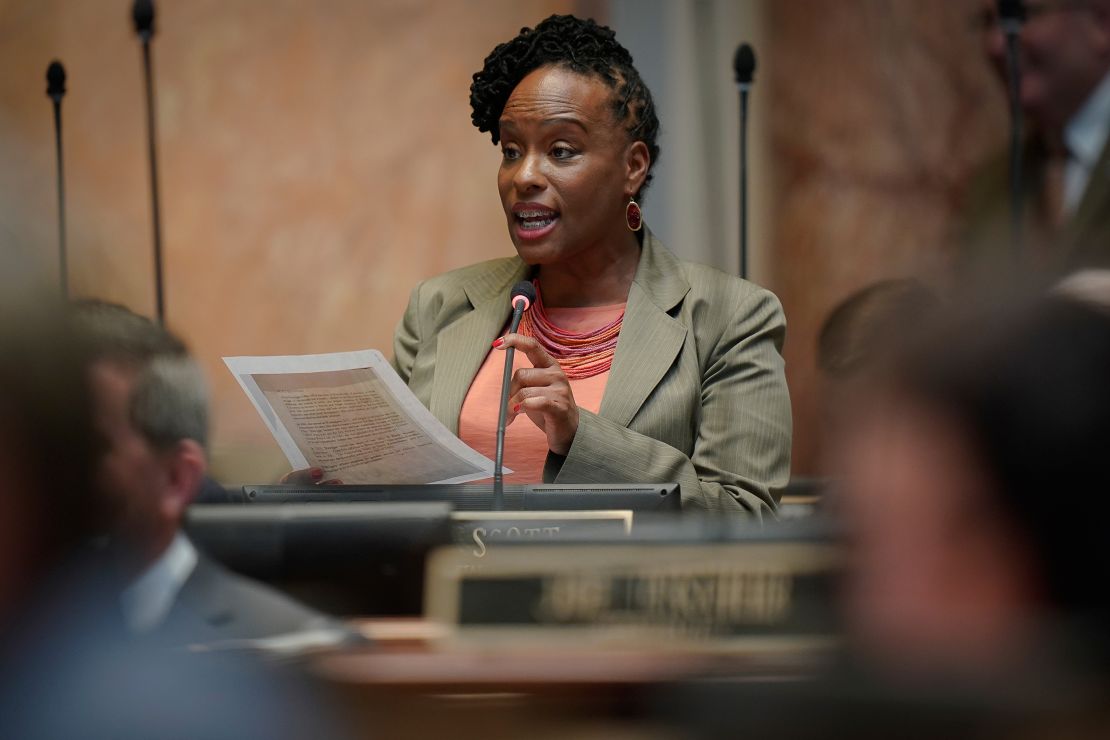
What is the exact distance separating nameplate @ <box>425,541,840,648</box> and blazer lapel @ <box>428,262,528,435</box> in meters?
1.35

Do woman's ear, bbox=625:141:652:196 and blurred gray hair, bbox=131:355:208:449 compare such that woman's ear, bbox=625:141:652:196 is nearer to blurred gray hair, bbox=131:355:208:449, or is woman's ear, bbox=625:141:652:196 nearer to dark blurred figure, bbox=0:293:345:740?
blurred gray hair, bbox=131:355:208:449

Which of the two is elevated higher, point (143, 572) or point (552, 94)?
point (552, 94)

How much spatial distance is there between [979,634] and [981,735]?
5 cm

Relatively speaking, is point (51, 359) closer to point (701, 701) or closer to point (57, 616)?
point (57, 616)

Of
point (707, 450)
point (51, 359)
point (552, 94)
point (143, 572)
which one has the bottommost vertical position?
point (707, 450)

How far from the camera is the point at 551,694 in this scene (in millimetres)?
702

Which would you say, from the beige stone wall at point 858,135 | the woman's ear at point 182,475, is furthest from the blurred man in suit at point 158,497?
the beige stone wall at point 858,135

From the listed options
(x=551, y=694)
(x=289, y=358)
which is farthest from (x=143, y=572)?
(x=289, y=358)

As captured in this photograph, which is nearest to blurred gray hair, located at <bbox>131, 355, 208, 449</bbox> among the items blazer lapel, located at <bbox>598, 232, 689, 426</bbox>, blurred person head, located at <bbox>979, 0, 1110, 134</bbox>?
blazer lapel, located at <bbox>598, 232, 689, 426</bbox>

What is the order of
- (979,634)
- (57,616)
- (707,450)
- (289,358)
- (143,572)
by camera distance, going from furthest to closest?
(707,450) < (289,358) < (143,572) < (57,616) < (979,634)

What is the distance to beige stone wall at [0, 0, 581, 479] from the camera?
4180 millimetres

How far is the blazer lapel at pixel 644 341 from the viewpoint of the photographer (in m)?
2.09

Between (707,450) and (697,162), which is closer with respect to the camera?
(707,450)

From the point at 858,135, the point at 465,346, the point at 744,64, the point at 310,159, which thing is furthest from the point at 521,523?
the point at 310,159
